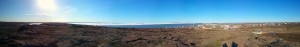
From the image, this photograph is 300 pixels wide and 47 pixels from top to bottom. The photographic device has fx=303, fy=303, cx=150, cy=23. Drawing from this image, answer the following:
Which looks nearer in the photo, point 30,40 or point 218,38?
point 30,40

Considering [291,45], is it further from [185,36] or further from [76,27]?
[76,27]

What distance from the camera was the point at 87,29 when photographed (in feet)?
141

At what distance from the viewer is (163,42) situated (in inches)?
1639

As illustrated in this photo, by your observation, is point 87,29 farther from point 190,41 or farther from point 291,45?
point 291,45

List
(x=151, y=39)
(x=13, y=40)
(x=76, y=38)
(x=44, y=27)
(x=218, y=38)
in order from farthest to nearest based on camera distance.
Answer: (x=218, y=38)
(x=151, y=39)
(x=44, y=27)
(x=76, y=38)
(x=13, y=40)

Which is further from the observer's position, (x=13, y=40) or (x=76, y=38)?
(x=76, y=38)

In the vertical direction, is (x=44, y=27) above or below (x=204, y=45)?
above

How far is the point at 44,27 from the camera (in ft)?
132

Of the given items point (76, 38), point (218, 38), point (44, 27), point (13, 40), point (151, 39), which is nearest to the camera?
point (13, 40)

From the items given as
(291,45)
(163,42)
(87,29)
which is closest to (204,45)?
(163,42)

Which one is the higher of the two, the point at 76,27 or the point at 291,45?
the point at 76,27

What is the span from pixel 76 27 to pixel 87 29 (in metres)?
1.55

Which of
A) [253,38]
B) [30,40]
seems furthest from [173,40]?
[30,40]

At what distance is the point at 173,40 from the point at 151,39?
10.9ft
